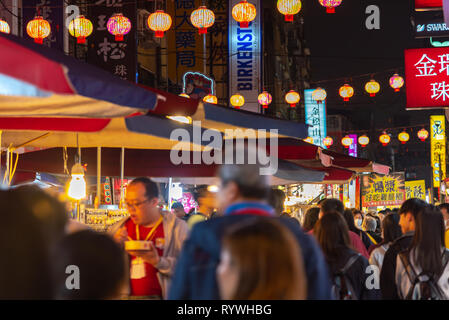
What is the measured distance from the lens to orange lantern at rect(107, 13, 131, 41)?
15667 mm

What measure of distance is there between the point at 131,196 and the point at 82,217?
2.62 meters

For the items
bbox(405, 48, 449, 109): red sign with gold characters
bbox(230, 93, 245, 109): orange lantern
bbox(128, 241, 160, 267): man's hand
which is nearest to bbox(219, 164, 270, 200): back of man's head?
bbox(128, 241, 160, 267): man's hand

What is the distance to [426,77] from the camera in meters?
15.3

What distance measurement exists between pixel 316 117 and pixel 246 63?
52.2 ft

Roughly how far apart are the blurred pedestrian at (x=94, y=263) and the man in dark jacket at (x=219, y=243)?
1.88ft

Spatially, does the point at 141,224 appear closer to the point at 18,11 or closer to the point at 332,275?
the point at 332,275

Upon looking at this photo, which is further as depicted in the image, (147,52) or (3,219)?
(147,52)

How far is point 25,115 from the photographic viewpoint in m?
5.25

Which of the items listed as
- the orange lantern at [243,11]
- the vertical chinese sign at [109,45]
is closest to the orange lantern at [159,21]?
the vertical chinese sign at [109,45]

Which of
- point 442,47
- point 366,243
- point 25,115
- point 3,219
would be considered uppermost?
point 442,47

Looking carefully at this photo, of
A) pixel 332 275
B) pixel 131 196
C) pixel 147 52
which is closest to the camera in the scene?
pixel 332 275
